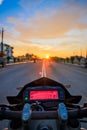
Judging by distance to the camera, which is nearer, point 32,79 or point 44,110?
point 44,110

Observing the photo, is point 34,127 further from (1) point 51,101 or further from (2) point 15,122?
(1) point 51,101

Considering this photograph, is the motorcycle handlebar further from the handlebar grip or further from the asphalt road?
the asphalt road

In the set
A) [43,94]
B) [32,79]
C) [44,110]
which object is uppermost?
[43,94]

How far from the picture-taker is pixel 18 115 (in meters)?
2.80

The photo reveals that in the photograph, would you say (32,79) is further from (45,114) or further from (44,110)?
(45,114)

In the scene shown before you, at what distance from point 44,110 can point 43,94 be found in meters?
0.46

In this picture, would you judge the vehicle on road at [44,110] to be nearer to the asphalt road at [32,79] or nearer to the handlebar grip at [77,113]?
the handlebar grip at [77,113]

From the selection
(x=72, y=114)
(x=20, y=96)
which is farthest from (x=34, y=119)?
(x=20, y=96)

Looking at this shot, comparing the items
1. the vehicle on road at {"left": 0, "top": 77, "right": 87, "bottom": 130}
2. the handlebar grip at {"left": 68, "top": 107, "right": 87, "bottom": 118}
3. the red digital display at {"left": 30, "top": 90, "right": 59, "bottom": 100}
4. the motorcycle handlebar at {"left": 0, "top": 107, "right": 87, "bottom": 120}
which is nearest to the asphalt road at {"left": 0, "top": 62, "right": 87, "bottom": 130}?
the vehicle on road at {"left": 0, "top": 77, "right": 87, "bottom": 130}

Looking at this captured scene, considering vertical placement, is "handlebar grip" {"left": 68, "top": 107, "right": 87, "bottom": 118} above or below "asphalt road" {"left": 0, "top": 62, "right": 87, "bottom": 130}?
above

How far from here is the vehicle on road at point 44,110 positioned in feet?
8.47

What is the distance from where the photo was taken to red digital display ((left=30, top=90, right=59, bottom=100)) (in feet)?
12.1

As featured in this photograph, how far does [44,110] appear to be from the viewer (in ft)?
10.9

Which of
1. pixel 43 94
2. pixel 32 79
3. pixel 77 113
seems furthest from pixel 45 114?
pixel 32 79
